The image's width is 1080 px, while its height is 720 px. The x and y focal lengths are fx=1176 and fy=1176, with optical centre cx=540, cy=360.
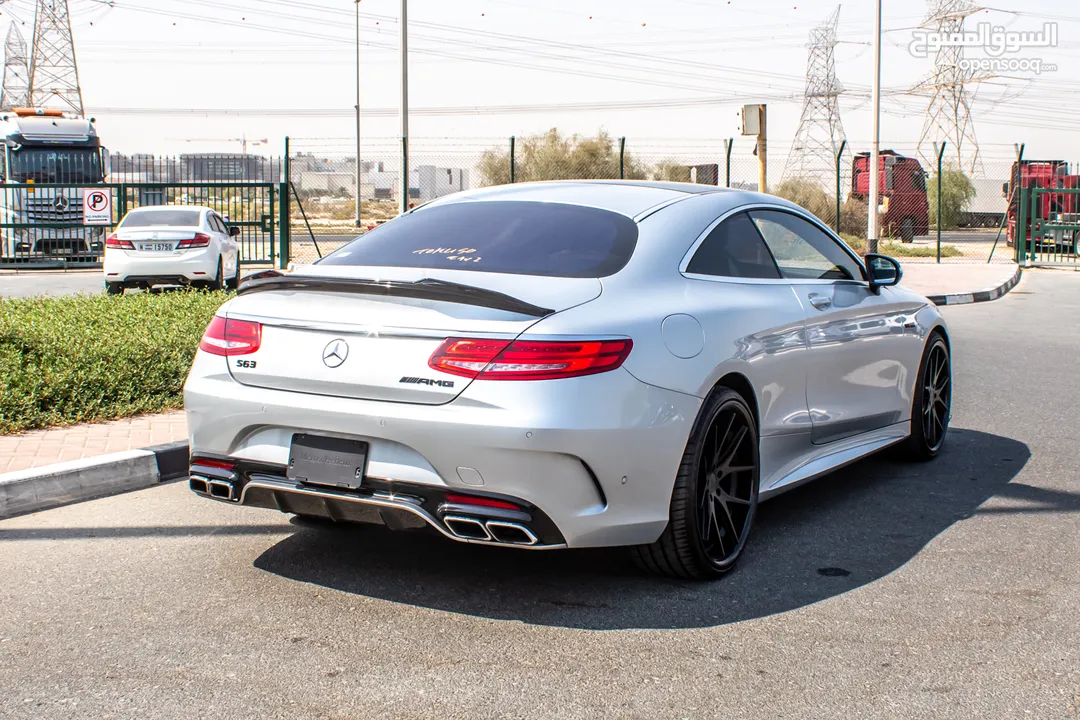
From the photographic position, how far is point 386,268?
4.59m

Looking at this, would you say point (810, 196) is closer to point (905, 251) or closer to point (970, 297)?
point (905, 251)

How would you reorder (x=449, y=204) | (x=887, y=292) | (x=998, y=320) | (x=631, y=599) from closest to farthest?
1. (x=631, y=599)
2. (x=449, y=204)
3. (x=887, y=292)
4. (x=998, y=320)

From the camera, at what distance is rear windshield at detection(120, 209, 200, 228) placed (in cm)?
1706

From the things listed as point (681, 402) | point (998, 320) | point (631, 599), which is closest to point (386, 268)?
point (681, 402)

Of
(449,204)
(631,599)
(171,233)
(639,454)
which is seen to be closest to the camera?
(639,454)

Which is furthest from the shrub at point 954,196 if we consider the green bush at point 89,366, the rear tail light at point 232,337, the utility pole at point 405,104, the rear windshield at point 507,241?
the rear tail light at point 232,337

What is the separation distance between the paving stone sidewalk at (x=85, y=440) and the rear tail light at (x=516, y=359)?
3.06 meters

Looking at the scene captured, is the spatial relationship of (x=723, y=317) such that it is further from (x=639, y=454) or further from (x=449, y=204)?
(x=449, y=204)

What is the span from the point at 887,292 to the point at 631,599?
9.24 feet

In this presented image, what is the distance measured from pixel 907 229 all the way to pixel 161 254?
3103 cm

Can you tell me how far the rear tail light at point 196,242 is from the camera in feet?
54.6

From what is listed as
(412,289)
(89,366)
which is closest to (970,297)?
(89,366)

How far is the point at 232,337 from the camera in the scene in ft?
14.4

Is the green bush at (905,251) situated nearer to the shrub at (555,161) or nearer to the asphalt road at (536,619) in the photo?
the shrub at (555,161)
